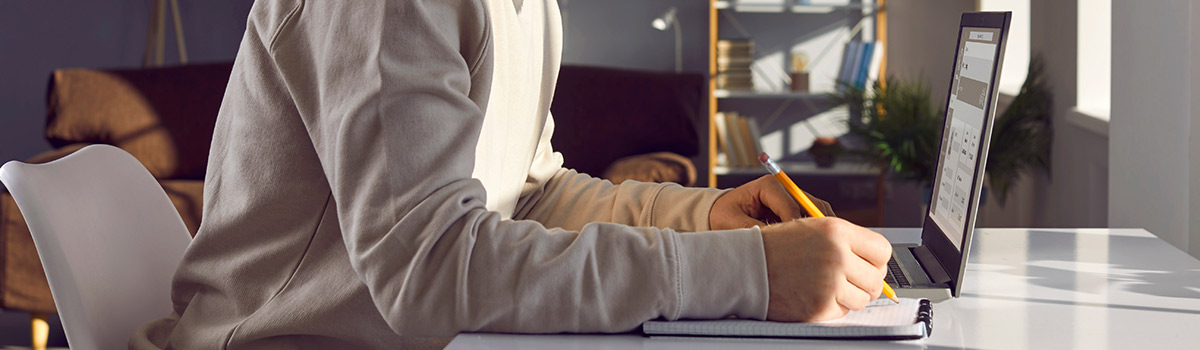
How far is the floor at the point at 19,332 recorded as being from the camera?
9.82ft

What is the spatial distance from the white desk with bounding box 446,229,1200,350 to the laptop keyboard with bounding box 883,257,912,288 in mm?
49

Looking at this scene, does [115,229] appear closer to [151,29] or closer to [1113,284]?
[1113,284]

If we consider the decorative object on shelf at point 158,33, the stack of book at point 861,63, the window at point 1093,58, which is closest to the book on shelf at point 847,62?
the stack of book at point 861,63

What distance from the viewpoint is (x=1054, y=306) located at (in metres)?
0.84

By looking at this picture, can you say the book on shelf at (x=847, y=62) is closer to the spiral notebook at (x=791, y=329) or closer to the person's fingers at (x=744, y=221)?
the person's fingers at (x=744, y=221)

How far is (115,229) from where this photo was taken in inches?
40.0

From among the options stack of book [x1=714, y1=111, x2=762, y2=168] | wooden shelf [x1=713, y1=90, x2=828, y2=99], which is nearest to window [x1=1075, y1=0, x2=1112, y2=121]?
wooden shelf [x1=713, y1=90, x2=828, y2=99]

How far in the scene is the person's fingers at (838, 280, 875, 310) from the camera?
718mm

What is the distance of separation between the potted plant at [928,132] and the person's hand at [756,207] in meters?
2.54

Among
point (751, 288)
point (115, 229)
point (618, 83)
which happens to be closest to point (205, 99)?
point (618, 83)

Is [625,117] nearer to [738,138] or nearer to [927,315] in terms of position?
[738,138]

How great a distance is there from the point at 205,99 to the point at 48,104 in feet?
1.67

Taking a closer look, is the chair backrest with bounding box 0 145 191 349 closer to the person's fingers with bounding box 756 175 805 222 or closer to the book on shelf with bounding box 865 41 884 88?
the person's fingers with bounding box 756 175 805 222

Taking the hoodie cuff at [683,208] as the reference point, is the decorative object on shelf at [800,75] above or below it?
above
